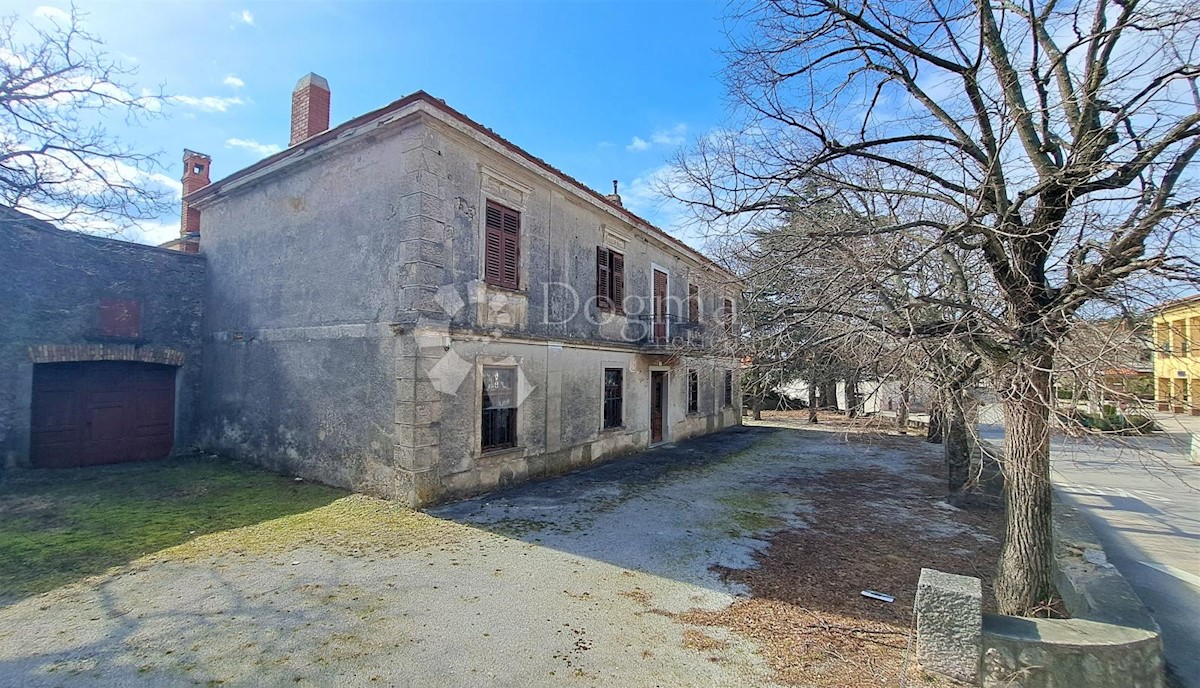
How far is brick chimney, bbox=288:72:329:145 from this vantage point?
10.1m

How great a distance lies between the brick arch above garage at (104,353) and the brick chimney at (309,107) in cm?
516

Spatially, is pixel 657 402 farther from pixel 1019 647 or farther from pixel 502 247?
pixel 1019 647

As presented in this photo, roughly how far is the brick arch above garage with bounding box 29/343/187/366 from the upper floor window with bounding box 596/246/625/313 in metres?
9.12

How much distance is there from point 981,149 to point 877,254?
1.48 meters

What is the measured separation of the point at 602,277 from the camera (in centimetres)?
1236

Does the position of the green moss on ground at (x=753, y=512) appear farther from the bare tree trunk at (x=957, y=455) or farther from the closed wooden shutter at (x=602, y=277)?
the closed wooden shutter at (x=602, y=277)

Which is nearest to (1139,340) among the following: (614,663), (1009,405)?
(1009,405)

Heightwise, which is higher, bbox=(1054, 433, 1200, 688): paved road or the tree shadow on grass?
the tree shadow on grass

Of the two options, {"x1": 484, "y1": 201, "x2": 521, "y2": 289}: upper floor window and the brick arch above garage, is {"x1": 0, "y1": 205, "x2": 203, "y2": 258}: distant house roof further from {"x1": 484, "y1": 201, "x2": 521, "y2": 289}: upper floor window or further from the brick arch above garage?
{"x1": 484, "y1": 201, "x2": 521, "y2": 289}: upper floor window

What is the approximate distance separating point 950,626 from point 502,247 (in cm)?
801

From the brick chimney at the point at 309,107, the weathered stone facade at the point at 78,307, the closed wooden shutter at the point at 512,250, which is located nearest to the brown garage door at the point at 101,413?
the weathered stone facade at the point at 78,307

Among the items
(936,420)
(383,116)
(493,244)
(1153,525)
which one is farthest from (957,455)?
(383,116)

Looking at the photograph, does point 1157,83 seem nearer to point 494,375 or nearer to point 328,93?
point 494,375

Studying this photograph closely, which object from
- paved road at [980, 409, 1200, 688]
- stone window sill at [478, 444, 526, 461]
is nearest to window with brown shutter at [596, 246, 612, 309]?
stone window sill at [478, 444, 526, 461]
